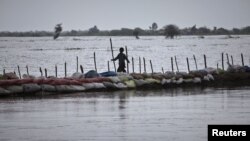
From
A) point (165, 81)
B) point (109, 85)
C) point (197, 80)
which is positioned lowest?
point (197, 80)

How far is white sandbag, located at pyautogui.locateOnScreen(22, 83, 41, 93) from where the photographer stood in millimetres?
29359

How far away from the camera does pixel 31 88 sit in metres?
29.5

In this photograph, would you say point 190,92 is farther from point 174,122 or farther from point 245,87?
point 174,122

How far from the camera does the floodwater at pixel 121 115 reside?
18.0m

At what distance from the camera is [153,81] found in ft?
110

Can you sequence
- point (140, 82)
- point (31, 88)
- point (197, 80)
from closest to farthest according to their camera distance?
point (31, 88)
point (140, 82)
point (197, 80)

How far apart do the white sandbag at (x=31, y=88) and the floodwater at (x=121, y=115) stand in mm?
1212

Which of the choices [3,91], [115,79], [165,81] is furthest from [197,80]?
[3,91]

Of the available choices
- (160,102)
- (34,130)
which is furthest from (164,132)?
(160,102)

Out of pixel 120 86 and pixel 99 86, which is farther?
pixel 120 86

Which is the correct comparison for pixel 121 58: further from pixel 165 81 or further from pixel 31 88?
pixel 31 88

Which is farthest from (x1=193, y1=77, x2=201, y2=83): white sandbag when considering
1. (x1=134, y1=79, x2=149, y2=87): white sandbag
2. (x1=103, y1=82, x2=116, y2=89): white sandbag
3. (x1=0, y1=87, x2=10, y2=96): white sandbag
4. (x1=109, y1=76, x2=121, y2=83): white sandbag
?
(x1=0, y1=87, x2=10, y2=96): white sandbag

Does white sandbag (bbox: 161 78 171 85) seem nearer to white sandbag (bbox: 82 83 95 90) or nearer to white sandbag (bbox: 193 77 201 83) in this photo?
white sandbag (bbox: 193 77 201 83)

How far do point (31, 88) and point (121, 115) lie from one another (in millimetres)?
8427
